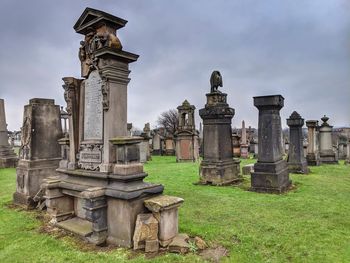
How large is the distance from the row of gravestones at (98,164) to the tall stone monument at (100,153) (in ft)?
0.05

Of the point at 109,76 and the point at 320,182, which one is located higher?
the point at 109,76

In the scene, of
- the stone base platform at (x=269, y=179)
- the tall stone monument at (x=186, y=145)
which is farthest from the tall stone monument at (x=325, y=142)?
the stone base platform at (x=269, y=179)

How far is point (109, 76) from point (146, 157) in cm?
1478

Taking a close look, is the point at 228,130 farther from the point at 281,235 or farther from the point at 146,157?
the point at 146,157

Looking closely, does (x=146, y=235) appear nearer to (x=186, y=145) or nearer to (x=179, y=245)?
(x=179, y=245)

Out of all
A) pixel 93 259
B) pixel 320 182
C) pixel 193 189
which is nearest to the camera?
pixel 93 259

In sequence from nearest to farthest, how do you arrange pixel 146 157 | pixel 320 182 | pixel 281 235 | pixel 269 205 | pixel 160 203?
pixel 160 203 < pixel 281 235 < pixel 269 205 < pixel 320 182 < pixel 146 157

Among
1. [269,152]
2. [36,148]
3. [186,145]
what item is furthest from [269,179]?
[186,145]

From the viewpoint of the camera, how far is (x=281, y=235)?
4395 mm

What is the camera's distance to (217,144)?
947 cm

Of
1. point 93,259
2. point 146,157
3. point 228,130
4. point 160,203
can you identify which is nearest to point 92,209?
point 93,259

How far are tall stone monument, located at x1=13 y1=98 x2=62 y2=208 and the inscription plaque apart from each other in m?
2.64

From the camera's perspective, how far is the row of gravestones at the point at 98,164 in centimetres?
416

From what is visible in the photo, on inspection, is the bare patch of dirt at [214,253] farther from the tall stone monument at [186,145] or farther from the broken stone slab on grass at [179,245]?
the tall stone monument at [186,145]
